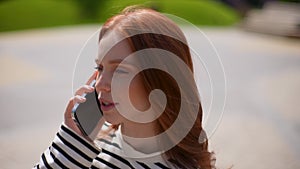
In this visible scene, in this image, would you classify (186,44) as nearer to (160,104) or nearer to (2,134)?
(160,104)

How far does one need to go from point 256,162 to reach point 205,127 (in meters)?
2.54

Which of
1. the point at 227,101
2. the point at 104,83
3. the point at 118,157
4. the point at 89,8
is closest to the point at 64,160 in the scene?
the point at 118,157

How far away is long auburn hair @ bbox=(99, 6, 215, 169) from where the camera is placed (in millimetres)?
1647

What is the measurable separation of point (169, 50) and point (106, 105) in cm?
28

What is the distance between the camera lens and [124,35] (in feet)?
5.41

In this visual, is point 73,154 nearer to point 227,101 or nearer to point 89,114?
point 89,114

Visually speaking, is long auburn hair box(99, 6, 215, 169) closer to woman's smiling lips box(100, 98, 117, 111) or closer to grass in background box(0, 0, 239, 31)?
woman's smiling lips box(100, 98, 117, 111)

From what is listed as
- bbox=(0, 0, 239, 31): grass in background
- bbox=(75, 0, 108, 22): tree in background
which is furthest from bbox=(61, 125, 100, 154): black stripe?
bbox=(75, 0, 108, 22): tree in background

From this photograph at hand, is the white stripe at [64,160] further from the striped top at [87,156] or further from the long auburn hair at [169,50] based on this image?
the long auburn hair at [169,50]

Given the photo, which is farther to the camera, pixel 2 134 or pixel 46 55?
pixel 46 55

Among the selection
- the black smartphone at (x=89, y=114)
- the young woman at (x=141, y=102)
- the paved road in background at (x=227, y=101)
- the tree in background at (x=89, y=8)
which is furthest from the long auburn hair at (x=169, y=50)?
the tree in background at (x=89, y=8)

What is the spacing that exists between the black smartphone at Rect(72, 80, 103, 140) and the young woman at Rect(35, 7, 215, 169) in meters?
0.02

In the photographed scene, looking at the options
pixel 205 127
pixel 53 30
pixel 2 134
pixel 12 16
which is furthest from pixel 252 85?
pixel 12 16

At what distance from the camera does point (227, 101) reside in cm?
638
